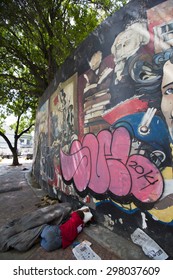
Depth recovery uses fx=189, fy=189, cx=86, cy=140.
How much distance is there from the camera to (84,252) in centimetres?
Result: 318

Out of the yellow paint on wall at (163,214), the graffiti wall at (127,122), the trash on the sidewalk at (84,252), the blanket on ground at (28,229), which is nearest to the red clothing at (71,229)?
the trash on the sidewalk at (84,252)

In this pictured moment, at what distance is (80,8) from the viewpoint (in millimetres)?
9234

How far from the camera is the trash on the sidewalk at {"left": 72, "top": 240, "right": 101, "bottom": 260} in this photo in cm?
305

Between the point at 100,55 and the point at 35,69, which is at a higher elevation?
the point at 35,69

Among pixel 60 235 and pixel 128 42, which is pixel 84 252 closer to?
pixel 60 235

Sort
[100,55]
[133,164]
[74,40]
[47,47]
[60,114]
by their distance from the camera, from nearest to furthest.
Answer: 1. [133,164]
2. [100,55]
3. [60,114]
4. [74,40]
5. [47,47]

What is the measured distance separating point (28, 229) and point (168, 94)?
11.5 ft

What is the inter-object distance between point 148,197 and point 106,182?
0.97m

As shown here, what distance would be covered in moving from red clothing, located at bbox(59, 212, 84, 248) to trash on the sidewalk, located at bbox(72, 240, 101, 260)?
0.19 metres

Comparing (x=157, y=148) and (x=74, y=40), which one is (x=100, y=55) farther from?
(x=74, y=40)

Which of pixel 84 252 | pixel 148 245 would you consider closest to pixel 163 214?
pixel 148 245
